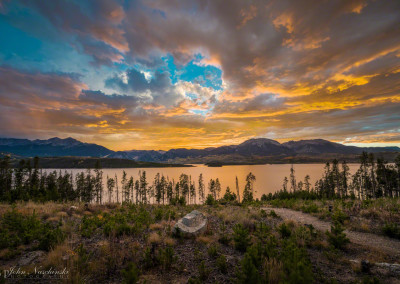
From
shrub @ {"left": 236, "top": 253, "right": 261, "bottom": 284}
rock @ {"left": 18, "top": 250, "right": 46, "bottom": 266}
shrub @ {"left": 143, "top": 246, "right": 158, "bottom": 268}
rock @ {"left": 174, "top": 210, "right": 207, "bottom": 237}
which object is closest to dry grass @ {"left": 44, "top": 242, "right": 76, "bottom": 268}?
rock @ {"left": 18, "top": 250, "right": 46, "bottom": 266}

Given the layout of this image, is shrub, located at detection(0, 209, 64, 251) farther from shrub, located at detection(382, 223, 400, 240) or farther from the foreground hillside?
shrub, located at detection(382, 223, 400, 240)

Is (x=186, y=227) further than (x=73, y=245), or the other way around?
(x=186, y=227)

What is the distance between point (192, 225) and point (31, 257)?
6748 millimetres

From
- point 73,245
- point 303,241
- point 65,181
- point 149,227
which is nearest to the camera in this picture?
point 73,245

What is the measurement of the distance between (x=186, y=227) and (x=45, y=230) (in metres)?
6.44

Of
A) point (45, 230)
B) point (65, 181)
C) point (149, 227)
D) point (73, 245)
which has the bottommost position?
point (65, 181)

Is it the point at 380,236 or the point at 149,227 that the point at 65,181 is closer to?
the point at 149,227

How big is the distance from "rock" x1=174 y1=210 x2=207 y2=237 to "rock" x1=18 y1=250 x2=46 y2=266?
5480mm

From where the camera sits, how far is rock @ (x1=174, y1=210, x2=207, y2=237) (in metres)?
9.04

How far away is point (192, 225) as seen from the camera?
31.9 feet

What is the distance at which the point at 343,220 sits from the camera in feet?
40.5

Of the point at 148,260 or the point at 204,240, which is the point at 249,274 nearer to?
the point at 148,260

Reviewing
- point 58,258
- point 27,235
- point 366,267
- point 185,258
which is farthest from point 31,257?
point 366,267

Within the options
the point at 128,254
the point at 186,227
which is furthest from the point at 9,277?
the point at 186,227
